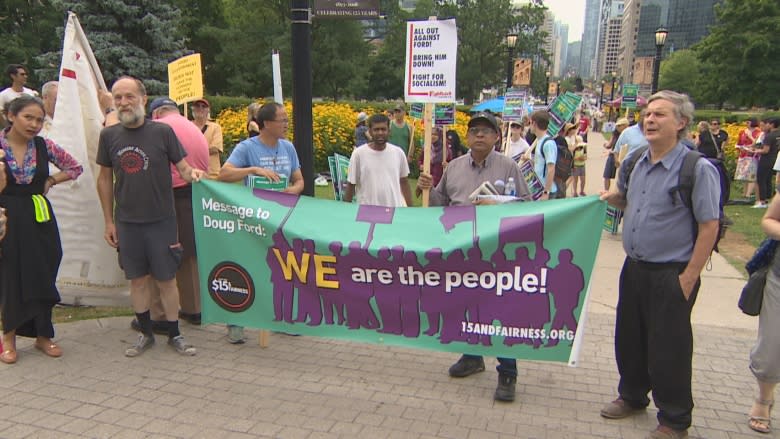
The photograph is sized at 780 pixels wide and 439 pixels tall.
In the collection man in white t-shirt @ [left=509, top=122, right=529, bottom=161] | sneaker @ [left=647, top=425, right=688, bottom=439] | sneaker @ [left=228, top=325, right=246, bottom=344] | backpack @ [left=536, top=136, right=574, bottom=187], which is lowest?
sneaker @ [left=228, top=325, right=246, bottom=344]

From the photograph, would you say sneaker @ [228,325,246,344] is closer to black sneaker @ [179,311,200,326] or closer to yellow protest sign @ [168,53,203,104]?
black sneaker @ [179,311,200,326]

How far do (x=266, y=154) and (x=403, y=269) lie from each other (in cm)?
167

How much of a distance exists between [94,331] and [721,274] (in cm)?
721

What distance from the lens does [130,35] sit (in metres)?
23.5

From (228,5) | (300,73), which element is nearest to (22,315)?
(300,73)

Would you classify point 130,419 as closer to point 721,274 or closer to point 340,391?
point 340,391

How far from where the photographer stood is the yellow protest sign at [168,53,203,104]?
6.81 m

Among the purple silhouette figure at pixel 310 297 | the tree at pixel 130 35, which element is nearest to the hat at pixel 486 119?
the purple silhouette figure at pixel 310 297

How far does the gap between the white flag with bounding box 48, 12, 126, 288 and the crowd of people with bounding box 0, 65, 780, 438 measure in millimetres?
248

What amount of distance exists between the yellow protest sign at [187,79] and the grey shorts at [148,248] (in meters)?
2.78

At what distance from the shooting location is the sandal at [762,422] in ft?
11.9

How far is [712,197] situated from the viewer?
10.5ft

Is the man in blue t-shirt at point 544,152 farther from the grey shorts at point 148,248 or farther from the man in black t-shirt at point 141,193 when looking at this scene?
the grey shorts at point 148,248

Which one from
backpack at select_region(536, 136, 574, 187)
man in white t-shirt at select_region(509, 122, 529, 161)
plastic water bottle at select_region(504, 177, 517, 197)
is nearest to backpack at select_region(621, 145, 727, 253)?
plastic water bottle at select_region(504, 177, 517, 197)
